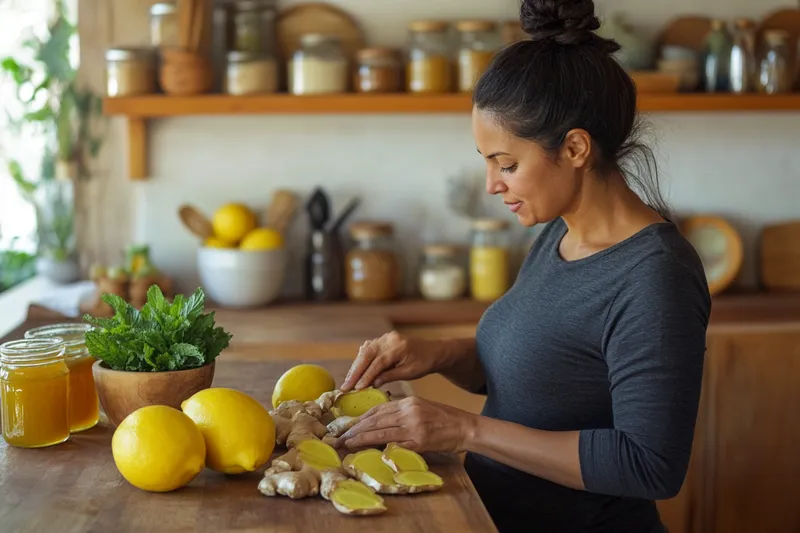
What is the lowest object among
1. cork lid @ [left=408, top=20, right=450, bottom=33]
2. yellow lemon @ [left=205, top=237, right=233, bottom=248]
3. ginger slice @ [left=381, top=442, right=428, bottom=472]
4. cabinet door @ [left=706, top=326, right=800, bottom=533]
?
cabinet door @ [left=706, top=326, right=800, bottom=533]

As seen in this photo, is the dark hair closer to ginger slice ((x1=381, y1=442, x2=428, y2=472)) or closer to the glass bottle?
ginger slice ((x1=381, y1=442, x2=428, y2=472))

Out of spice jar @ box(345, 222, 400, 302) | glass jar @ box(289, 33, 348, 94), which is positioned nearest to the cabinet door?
spice jar @ box(345, 222, 400, 302)

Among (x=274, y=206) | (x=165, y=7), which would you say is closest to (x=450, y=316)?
(x=274, y=206)

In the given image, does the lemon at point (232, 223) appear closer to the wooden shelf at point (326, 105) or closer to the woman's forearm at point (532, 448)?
the wooden shelf at point (326, 105)

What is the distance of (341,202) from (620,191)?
5.87 ft

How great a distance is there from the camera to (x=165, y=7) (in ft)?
9.78

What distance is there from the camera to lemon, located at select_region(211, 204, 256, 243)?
3043 mm

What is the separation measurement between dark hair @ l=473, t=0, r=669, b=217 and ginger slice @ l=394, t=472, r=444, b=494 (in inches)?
21.0

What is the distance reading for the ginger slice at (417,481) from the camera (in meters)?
1.23

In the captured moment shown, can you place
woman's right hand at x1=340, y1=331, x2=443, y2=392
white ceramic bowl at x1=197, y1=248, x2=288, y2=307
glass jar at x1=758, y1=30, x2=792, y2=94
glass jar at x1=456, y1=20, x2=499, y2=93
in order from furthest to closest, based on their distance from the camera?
glass jar at x1=758, y1=30, x2=792, y2=94 → glass jar at x1=456, y1=20, x2=499, y2=93 → white ceramic bowl at x1=197, y1=248, x2=288, y2=307 → woman's right hand at x1=340, y1=331, x2=443, y2=392

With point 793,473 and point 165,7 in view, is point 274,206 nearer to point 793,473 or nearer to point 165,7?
point 165,7

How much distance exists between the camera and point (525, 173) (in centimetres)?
151

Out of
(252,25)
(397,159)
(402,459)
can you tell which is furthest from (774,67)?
(402,459)

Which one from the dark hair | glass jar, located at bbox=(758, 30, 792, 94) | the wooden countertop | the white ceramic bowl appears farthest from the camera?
glass jar, located at bbox=(758, 30, 792, 94)
